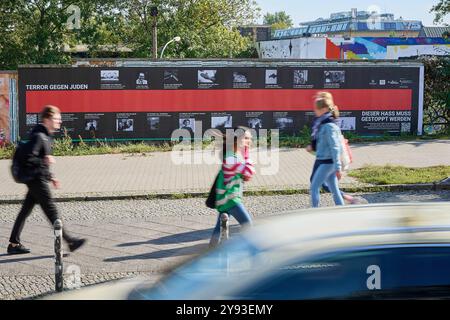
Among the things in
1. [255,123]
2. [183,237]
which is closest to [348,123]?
[255,123]

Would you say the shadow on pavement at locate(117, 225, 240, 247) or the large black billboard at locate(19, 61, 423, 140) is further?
the large black billboard at locate(19, 61, 423, 140)

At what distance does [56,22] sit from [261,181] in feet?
60.3

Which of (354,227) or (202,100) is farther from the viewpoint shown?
(202,100)

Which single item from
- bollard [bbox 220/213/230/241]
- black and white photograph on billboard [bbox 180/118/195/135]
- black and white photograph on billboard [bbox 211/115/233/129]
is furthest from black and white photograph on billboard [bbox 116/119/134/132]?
bollard [bbox 220/213/230/241]

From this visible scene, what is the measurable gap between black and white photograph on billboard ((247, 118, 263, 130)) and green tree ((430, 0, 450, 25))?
1043 centimetres

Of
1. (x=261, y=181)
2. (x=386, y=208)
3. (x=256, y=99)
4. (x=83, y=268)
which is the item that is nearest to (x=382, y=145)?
(x=256, y=99)

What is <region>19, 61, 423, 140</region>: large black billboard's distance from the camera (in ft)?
65.5

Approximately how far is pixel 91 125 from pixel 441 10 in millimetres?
14429

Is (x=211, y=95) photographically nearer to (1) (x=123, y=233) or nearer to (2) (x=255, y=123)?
(2) (x=255, y=123)

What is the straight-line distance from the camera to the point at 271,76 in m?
20.6

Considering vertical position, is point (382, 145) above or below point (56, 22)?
below

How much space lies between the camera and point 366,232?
3846mm

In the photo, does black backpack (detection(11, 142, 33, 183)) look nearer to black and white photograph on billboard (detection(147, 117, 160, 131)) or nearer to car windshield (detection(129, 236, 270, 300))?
car windshield (detection(129, 236, 270, 300))
